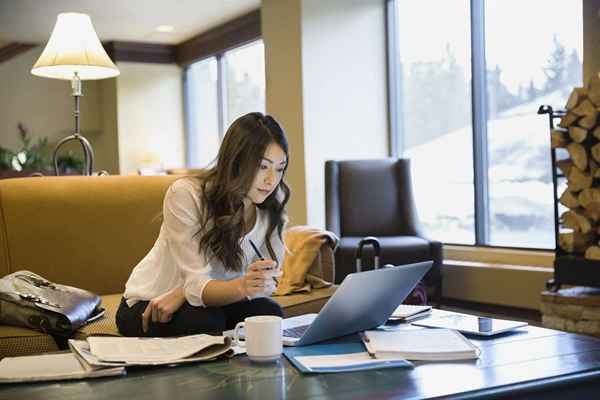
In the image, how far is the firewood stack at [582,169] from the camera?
3.53 metres

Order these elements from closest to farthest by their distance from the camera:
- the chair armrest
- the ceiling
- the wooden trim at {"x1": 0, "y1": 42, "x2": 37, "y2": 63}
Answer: the chair armrest
the ceiling
the wooden trim at {"x1": 0, "y1": 42, "x2": 37, "y2": 63}

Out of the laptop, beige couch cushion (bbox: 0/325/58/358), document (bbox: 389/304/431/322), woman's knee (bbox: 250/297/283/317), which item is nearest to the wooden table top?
the laptop

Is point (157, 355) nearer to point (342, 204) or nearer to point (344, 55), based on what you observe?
point (342, 204)

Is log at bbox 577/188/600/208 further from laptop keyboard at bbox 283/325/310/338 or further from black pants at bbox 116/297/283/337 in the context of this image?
laptop keyboard at bbox 283/325/310/338

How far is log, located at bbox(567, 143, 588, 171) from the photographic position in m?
3.57

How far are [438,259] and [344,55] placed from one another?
1.89 metres

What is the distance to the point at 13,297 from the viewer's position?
92.2 inches

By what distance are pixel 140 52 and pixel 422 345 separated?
739cm

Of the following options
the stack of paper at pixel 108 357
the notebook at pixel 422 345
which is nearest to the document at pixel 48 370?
the stack of paper at pixel 108 357

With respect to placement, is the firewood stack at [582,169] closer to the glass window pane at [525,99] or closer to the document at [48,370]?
the glass window pane at [525,99]

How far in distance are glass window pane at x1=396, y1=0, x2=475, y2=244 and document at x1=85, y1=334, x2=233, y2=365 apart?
12.0 feet

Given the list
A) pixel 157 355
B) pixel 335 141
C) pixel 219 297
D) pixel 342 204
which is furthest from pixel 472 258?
pixel 157 355

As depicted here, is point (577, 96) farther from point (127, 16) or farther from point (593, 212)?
point (127, 16)

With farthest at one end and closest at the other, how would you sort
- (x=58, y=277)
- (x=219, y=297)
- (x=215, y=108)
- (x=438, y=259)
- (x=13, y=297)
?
(x=215, y=108), (x=438, y=259), (x=58, y=277), (x=13, y=297), (x=219, y=297)
